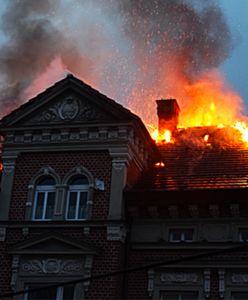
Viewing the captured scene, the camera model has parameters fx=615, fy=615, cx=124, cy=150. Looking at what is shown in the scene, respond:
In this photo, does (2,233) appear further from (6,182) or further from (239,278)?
(239,278)

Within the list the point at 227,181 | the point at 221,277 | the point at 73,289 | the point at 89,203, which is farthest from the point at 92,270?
the point at 227,181

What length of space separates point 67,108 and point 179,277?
22.5 ft

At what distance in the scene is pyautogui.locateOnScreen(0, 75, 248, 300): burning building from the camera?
59.7 feet

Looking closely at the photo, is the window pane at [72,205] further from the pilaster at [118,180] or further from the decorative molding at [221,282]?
the decorative molding at [221,282]

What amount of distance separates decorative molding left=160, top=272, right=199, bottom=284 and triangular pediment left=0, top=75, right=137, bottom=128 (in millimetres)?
5248

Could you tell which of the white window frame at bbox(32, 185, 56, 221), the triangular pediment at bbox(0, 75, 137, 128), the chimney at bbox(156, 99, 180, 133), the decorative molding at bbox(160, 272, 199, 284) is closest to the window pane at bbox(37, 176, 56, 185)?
the white window frame at bbox(32, 185, 56, 221)

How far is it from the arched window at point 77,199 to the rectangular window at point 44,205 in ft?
1.88

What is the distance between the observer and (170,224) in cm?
1891

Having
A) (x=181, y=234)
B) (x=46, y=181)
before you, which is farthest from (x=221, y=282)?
(x=46, y=181)

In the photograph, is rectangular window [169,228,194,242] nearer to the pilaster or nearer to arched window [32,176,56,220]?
the pilaster

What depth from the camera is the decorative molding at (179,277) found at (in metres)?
18.0

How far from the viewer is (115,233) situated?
18641 millimetres

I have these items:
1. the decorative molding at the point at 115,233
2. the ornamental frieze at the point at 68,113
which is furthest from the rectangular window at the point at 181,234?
the ornamental frieze at the point at 68,113

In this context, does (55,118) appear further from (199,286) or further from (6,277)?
(199,286)
